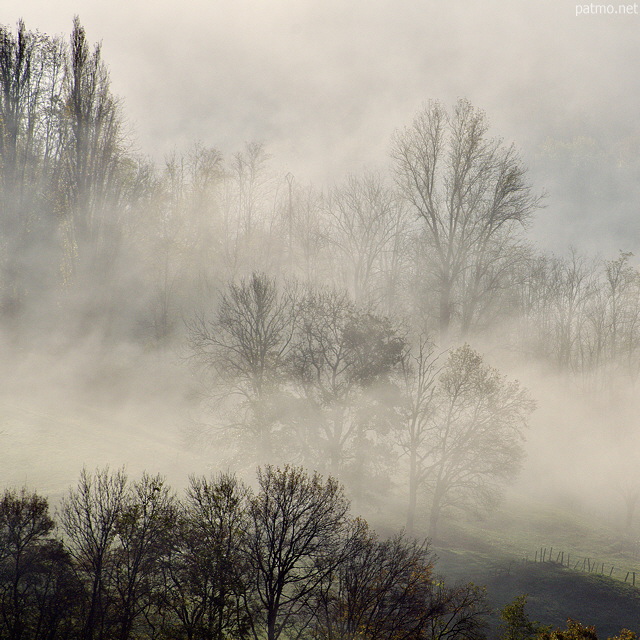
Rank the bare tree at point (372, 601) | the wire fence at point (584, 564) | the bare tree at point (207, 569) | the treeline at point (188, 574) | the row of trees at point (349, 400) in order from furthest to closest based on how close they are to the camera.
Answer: the row of trees at point (349, 400)
the wire fence at point (584, 564)
the bare tree at point (372, 601)
the treeline at point (188, 574)
the bare tree at point (207, 569)

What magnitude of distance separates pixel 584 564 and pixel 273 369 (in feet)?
50.9

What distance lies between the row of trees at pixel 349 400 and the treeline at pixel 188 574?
650 centimetres

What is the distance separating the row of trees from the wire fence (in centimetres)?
311

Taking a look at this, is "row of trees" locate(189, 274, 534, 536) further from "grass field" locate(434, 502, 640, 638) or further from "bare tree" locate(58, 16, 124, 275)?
"bare tree" locate(58, 16, 124, 275)

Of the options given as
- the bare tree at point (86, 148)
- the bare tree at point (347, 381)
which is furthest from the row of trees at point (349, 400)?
the bare tree at point (86, 148)

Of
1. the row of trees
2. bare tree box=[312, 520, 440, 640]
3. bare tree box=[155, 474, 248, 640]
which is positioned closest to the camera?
bare tree box=[155, 474, 248, 640]

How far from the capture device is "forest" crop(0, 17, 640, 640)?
14945 mm

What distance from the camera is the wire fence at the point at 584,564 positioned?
22.1m

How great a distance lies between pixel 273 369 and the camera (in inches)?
950

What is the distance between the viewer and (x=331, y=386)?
24109 millimetres

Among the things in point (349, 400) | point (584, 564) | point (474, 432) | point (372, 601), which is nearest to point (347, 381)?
point (349, 400)

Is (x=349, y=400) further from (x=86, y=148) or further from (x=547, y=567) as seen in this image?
(x=86, y=148)

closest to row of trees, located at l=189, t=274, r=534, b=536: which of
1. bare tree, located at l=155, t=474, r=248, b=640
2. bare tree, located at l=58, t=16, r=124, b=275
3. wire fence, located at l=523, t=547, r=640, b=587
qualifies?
wire fence, located at l=523, t=547, r=640, b=587

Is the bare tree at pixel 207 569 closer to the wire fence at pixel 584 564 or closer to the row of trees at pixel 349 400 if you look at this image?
the row of trees at pixel 349 400
